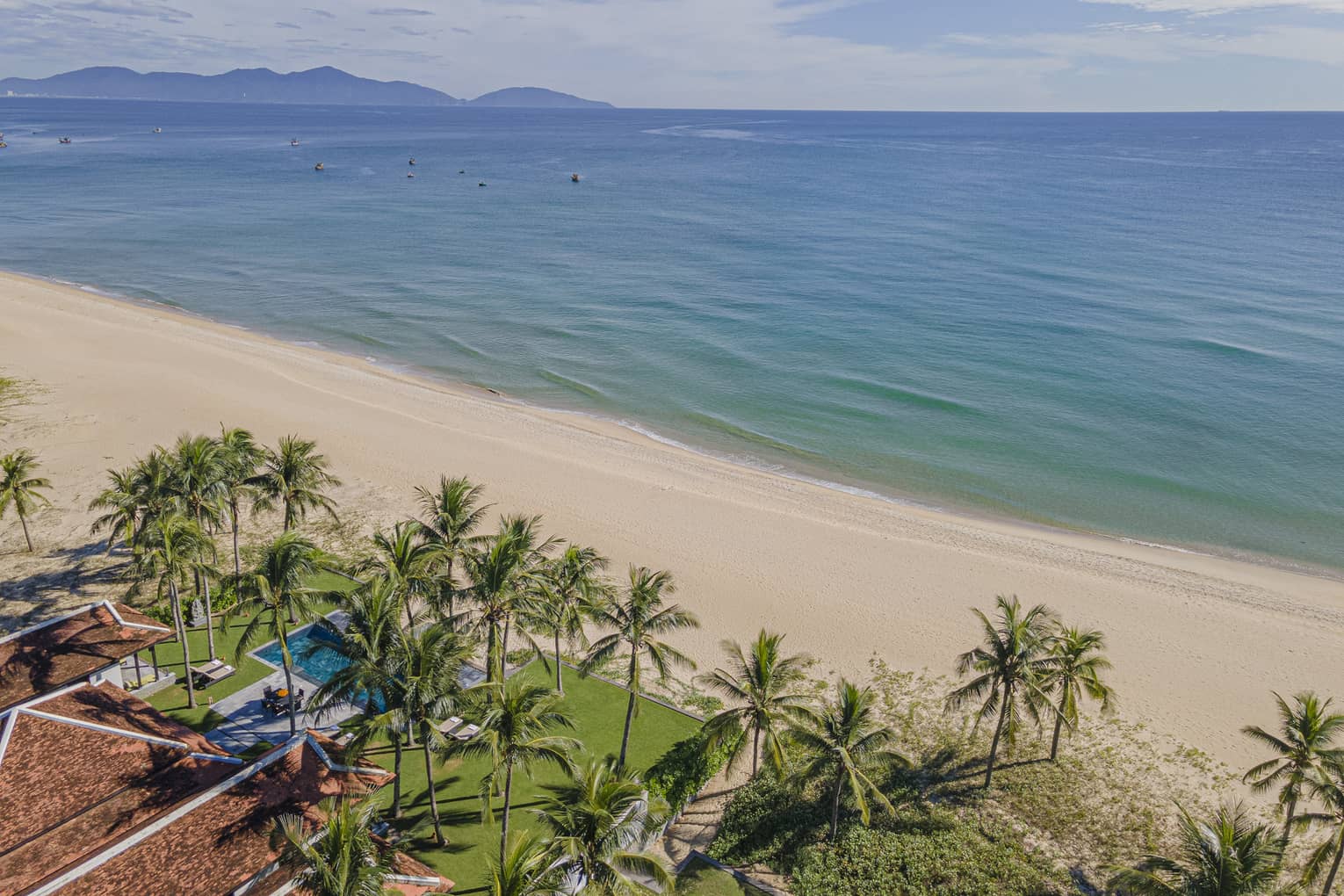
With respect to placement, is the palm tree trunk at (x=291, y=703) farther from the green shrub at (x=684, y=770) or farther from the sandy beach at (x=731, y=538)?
the sandy beach at (x=731, y=538)

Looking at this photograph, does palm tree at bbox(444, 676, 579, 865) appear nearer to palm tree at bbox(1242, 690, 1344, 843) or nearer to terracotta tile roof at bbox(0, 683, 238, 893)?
terracotta tile roof at bbox(0, 683, 238, 893)

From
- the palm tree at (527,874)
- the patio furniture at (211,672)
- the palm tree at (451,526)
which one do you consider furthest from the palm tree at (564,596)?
the patio furniture at (211,672)

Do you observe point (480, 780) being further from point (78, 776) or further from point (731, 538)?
point (731, 538)

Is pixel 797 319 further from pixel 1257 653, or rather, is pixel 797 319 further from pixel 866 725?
pixel 866 725

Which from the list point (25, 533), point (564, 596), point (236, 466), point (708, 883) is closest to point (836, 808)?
point (708, 883)

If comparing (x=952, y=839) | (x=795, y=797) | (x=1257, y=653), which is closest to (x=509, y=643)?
(x=795, y=797)

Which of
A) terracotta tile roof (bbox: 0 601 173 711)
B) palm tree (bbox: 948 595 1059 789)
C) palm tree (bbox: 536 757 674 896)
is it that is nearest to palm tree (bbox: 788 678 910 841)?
palm tree (bbox: 948 595 1059 789)
